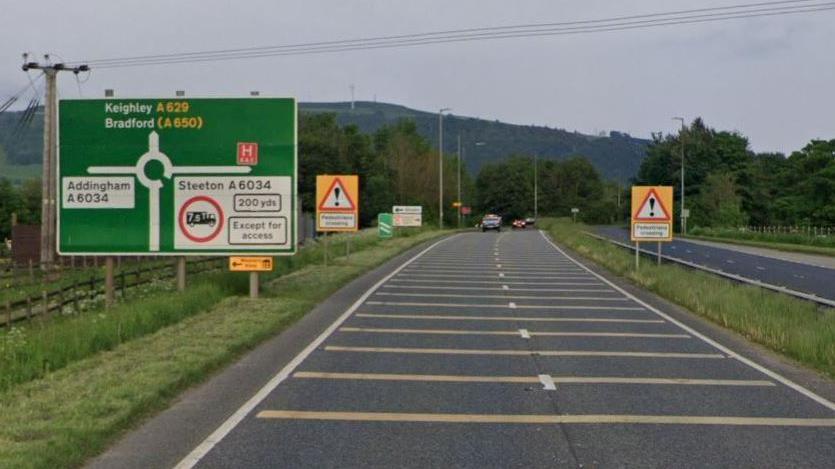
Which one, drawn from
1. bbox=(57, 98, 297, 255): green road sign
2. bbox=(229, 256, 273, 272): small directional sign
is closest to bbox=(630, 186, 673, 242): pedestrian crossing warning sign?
bbox=(57, 98, 297, 255): green road sign

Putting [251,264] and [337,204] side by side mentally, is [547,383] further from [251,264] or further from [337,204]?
[337,204]

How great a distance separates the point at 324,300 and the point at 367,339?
19.8ft

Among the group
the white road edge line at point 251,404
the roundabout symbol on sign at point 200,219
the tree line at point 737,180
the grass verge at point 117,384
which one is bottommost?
the white road edge line at point 251,404

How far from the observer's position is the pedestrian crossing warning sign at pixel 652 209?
2664 cm

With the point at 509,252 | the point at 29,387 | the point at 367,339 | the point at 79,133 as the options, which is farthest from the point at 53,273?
the point at 29,387

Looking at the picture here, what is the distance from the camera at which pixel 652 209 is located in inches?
1052

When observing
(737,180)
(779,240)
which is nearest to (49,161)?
(779,240)

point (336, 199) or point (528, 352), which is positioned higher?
point (336, 199)

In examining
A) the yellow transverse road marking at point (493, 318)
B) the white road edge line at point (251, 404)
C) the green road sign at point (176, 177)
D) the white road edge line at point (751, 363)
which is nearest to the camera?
the white road edge line at point (251, 404)

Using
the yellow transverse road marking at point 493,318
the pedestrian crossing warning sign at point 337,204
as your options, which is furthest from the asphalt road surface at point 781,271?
the pedestrian crossing warning sign at point 337,204

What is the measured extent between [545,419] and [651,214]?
19.3 metres

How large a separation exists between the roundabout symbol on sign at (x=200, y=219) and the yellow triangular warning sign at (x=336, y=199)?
1069 centimetres

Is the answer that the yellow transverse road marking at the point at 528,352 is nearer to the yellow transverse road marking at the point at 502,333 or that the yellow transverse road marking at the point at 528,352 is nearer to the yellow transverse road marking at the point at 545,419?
the yellow transverse road marking at the point at 502,333

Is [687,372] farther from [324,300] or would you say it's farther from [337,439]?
[324,300]
